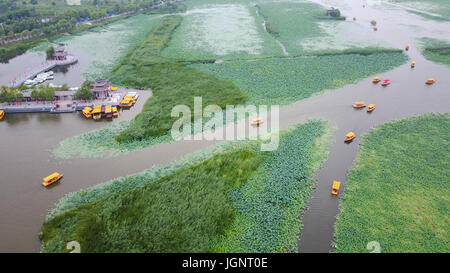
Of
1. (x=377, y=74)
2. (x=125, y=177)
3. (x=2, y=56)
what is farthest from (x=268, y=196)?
(x=2, y=56)

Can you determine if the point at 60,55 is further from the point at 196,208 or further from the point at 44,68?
the point at 196,208

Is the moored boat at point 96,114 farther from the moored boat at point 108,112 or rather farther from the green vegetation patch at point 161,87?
the green vegetation patch at point 161,87

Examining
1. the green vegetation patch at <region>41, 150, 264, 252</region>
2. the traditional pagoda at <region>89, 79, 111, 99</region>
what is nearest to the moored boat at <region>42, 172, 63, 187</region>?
the green vegetation patch at <region>41, 150, 264, 252</region>

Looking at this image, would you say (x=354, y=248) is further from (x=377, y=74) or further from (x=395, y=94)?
(x=377, y=74)

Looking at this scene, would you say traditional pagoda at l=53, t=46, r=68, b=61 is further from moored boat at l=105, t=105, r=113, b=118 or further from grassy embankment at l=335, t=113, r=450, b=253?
grassy embankment at l=335, t=113, r=450, b=253

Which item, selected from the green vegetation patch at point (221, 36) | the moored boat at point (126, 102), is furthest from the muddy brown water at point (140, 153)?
the green vegetation patch at point (221, 36)

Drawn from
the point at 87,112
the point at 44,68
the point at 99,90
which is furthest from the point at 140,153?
the point at 44,68
